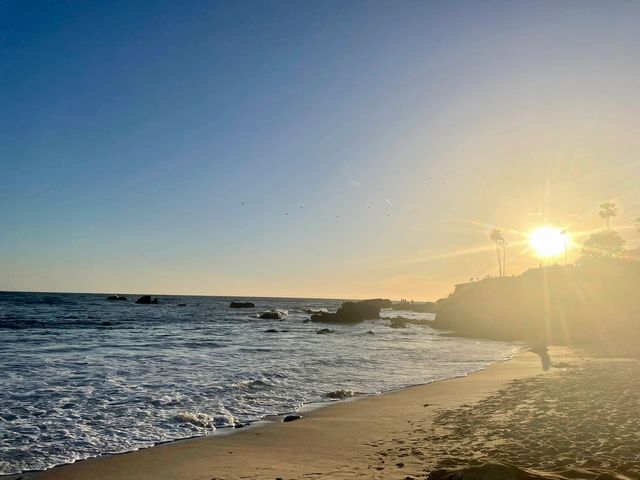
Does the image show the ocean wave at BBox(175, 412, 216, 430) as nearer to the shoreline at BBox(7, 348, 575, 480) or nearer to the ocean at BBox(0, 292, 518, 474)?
the ocean at BBox(0, 292, 518, 474)

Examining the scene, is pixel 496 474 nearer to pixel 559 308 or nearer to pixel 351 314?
pixel 559 308

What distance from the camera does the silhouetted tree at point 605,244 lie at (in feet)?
290

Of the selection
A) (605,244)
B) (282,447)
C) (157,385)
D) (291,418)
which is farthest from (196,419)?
(605,244)

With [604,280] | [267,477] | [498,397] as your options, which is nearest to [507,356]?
[498,397]

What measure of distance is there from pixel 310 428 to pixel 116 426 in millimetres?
4895

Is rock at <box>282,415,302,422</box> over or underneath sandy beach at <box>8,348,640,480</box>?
underneath

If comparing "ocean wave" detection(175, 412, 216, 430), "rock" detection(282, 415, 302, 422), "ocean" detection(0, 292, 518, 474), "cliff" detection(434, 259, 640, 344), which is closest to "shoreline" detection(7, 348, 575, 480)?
"rock" detection(282, 415, 302, 422)

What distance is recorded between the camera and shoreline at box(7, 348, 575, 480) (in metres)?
8.24

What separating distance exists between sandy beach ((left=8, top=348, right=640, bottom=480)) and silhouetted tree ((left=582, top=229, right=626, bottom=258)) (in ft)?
284

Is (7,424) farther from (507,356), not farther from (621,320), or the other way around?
(621,320)

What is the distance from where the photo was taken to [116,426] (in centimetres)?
1139

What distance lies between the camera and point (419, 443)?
949 cm

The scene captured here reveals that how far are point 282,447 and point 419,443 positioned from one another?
2.96 m

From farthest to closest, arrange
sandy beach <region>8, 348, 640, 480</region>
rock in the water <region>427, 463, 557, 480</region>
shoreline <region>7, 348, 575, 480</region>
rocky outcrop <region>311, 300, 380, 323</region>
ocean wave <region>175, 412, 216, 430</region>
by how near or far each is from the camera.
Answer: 1. rocky outcrop <region>311, 300, 380, 323</region>
2. ocean wave <region>175, 412, 216, 430</region>
3. shoreline <region>7, 348, 575, 480</region>
4. sandy beach <region>8, 348, 640, 480</region>
5. rock in the water <region>427, 463, 557, 480</region>
